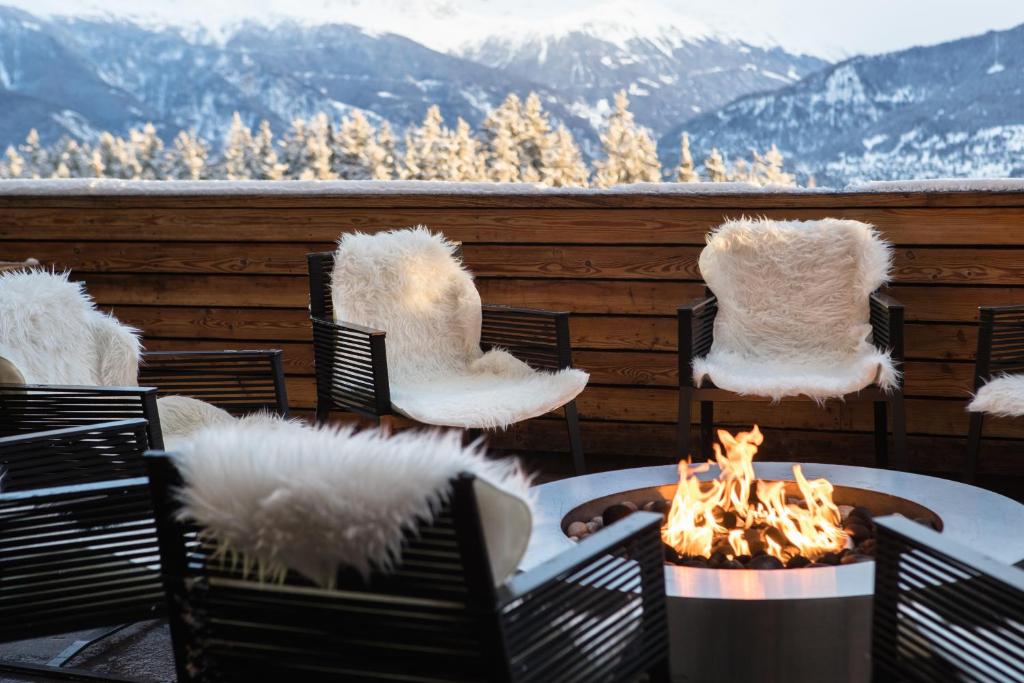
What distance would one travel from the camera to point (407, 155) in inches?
286

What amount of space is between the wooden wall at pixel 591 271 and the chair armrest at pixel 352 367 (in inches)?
37.1

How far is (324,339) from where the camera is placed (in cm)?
321

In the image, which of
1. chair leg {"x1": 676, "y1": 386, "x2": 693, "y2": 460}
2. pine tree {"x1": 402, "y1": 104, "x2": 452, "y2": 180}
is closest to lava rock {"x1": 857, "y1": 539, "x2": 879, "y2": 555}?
chair leg {"x1": 676, "y1": 386, "x2": 693, "y2": 460}

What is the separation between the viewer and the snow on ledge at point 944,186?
11.2 ft

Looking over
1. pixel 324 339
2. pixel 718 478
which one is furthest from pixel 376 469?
pixel 324 339

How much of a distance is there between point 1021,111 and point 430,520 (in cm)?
454

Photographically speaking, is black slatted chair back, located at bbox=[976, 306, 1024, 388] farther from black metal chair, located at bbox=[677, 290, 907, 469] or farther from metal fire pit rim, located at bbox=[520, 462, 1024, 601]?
metal fire pit rim, located at bbox=[520, 462, 1024, 601]

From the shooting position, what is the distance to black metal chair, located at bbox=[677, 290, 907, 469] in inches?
122

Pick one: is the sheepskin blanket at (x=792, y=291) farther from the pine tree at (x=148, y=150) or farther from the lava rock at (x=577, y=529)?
the pine tree at (x=148, y=150)

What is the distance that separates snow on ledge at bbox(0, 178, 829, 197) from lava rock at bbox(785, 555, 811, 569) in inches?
74.2

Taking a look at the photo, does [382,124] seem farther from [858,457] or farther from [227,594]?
[227,594]

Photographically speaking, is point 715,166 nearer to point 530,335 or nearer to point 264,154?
point 530,335

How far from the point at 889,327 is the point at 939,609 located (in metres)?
1.80

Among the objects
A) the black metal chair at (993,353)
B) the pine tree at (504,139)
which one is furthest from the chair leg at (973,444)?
the pine tree at (504,139)
